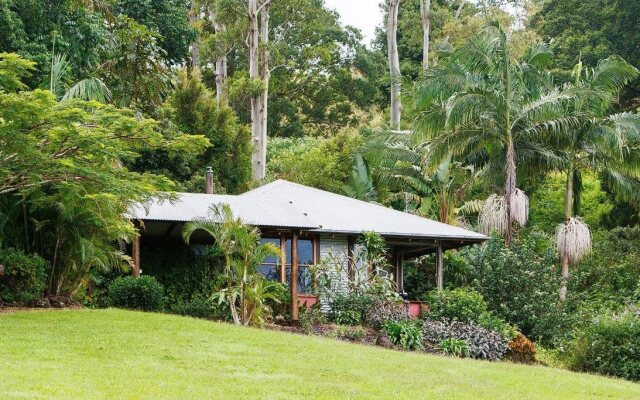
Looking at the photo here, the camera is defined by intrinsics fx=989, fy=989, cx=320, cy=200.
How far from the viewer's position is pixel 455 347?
2016 centimetres

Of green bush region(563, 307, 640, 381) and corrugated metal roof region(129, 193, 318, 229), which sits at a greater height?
corrugated metal roof region(129, 193, 318, 229)

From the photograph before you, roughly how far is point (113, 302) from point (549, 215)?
66.4 ft

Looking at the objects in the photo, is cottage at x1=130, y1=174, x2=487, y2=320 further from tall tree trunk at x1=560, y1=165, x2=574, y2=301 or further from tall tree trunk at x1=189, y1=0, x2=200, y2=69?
tall tree trunk at x1=189, y1=0, x2=200, y2=69

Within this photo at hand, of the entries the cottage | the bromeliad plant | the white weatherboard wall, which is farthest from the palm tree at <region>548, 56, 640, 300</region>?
the bromeliad plant

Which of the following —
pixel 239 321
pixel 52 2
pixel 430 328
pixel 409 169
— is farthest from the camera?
pixel 409 169

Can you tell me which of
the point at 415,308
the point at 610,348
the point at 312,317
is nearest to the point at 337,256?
the point at 415,308

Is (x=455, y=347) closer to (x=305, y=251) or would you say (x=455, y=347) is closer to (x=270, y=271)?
(x=270, y=271)

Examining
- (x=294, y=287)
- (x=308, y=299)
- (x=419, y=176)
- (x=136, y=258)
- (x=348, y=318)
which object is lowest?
(x=348, y=318)

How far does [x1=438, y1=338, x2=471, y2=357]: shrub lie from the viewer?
65.8 feet

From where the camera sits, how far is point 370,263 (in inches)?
910

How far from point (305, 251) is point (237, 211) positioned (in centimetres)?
290

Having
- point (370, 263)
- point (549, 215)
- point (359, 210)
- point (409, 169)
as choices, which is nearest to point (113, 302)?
point (370, 263)

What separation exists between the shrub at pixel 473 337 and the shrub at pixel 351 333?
136 centimetres

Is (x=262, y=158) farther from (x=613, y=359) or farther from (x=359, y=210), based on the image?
(x=613, y=359)
